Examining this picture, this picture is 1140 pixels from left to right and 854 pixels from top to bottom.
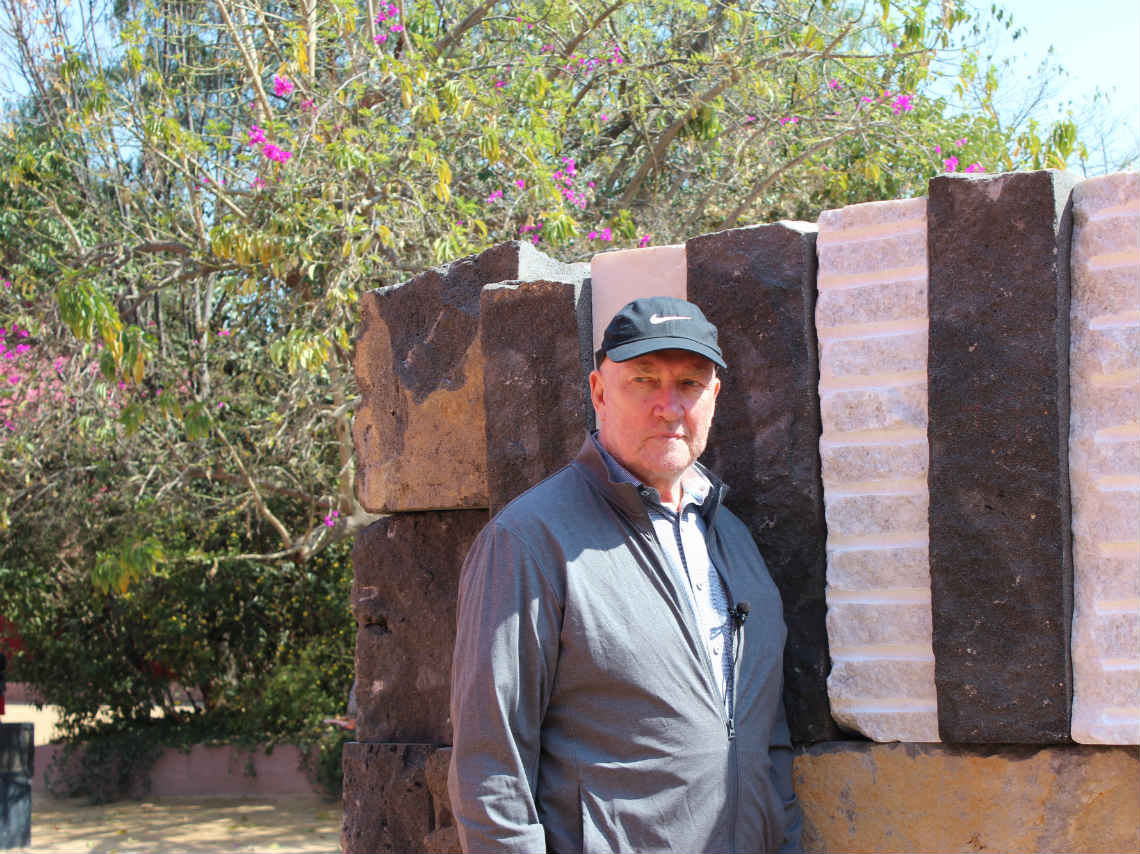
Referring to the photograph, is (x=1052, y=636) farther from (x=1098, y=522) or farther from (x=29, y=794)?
(x=29, y=794)

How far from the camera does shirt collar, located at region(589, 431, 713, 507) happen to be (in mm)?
2059

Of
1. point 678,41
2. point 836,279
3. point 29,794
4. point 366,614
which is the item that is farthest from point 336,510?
point 836,279

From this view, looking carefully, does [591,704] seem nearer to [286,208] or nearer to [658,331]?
[658,331]

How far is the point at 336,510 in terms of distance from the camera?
734 cm

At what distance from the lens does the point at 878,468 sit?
91.3 inches

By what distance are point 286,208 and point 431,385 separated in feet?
11.2

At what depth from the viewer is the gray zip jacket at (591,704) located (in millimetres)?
1854

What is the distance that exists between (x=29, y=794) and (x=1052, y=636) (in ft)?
21.2

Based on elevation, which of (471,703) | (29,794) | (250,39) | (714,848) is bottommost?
(29,794)

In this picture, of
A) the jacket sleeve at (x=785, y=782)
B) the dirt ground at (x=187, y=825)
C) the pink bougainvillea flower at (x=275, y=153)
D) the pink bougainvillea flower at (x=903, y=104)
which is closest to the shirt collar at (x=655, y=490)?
the jacket sleeve at (x=785, y=782)

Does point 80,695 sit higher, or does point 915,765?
point 915,765

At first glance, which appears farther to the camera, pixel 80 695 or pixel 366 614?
pixel 80 695

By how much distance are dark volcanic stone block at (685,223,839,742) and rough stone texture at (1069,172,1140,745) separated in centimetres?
45

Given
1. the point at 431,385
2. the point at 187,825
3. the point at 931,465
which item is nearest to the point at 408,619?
the point at 431,385
